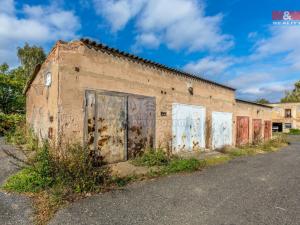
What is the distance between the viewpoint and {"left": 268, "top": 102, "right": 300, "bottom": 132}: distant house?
40.8 metres

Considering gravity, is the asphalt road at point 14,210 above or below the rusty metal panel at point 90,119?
below

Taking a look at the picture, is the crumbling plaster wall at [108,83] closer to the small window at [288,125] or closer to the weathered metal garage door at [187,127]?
the weathered metal garage door at [187,127]

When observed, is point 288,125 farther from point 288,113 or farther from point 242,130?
point 242,130

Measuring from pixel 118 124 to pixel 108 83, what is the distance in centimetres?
143

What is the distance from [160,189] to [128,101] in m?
3.65

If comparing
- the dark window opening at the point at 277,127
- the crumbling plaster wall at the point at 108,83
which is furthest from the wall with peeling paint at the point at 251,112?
the dark window opening at the point at 277,127

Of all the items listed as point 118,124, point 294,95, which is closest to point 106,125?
point 118,124

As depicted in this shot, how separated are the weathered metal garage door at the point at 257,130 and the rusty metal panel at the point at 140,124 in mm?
11819

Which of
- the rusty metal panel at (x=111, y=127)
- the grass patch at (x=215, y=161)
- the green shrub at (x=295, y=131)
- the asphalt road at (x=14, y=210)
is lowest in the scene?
the green shrub at (x=295, y=131)

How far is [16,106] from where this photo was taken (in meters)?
21.0

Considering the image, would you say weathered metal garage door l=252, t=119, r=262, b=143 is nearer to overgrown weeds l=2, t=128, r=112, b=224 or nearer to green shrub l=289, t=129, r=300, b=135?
overgrown weeds l=2, t=128, r=112, b=224

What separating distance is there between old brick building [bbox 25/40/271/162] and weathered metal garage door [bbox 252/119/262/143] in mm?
7246

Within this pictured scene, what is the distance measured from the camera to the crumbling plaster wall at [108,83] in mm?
6766

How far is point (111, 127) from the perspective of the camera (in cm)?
778
